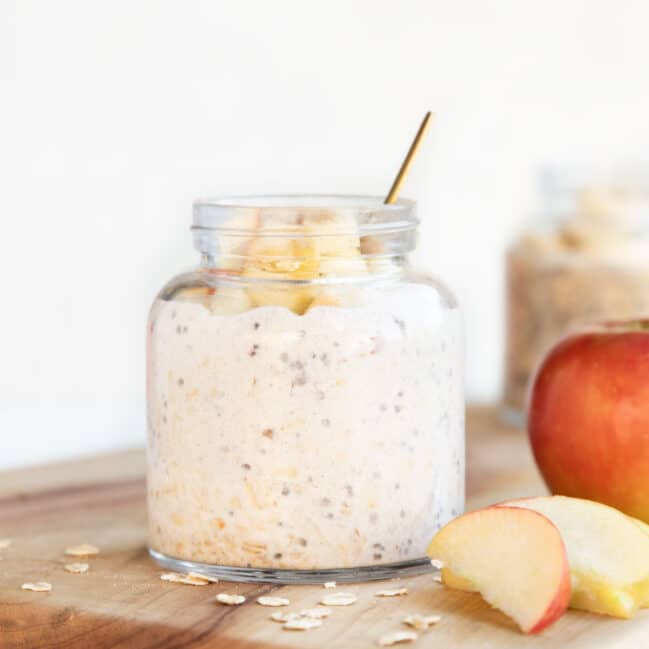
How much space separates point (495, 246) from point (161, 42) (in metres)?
0.59

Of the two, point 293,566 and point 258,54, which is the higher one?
point 258,54

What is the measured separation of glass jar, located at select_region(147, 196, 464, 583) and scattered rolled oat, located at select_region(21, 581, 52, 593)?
81 millimetres

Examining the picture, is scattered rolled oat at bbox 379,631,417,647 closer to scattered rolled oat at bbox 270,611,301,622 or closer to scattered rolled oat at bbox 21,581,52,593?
scattered rolled oat at bbox 270,611,301,622

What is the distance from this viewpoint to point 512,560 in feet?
2.33

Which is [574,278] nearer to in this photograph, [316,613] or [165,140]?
[165,140]

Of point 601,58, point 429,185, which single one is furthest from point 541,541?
point 601,58

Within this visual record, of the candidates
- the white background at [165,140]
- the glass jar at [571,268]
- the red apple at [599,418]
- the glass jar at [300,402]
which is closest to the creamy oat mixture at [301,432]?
the glass jar at [300,402]

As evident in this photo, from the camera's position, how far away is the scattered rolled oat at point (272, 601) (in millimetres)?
720

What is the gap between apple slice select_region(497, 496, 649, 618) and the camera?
A: 2.33 ft

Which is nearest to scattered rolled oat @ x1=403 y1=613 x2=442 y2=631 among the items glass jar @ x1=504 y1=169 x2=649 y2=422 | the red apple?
the red apple

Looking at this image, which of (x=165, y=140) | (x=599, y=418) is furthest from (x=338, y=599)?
(x=165, y=140)

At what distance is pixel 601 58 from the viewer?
1.67 meters

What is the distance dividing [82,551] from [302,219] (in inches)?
9.9

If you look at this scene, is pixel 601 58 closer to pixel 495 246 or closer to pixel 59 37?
pixel 495 246
